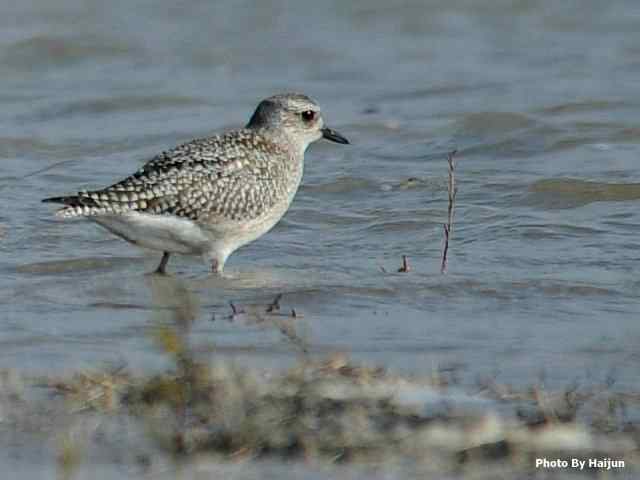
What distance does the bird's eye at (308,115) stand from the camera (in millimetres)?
10461

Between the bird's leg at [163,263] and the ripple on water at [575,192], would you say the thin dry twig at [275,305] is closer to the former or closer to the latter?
the bird's leg at [163,263]

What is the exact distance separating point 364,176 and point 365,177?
0.05 metres

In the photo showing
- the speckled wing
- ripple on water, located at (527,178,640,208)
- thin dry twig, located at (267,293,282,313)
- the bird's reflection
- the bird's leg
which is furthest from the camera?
ripple on water, located at (527,178,640,208)

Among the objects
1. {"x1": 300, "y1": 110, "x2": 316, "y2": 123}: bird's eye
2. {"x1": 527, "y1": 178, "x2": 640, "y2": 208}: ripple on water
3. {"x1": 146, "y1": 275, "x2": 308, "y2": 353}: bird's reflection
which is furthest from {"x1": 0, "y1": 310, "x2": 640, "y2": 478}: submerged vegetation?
{"x1": 527, "y1": 178, "x2": 640, "y2": 208}: ripple on water

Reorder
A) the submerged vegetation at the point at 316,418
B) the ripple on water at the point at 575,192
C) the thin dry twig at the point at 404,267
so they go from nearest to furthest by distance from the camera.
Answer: the submerged vegetation at the point at 316,418, the thin dry twig at the point at 404,267, the ripple on water at the point at 575,192

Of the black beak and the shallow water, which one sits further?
the black beak

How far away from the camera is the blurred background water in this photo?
7.92 metres

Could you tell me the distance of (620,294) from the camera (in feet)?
29.0

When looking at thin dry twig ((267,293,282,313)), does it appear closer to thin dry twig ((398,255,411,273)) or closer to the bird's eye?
thin dry twig ((398,255,411,273))

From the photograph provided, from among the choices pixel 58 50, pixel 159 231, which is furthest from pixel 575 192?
pixel 58 50

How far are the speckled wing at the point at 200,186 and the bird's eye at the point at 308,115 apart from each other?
0.59 meters

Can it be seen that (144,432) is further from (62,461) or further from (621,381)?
(621,381)

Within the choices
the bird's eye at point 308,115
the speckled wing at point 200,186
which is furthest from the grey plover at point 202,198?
the bird's eye at point 308,115

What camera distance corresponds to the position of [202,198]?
31.0 ft
